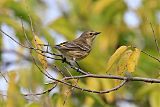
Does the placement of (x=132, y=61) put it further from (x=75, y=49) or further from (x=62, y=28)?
(x=62, y=28)

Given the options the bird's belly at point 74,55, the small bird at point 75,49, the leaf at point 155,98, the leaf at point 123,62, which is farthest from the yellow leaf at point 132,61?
the leaf at point 155,98

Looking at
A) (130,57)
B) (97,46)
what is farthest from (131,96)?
(130,57)

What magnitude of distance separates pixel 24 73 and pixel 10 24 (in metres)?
0.78

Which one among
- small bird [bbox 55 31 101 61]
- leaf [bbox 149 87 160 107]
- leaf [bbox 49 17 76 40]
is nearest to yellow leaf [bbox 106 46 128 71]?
small bird [bbox 55 31 101 61]

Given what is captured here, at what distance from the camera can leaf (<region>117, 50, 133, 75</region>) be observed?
5648mm

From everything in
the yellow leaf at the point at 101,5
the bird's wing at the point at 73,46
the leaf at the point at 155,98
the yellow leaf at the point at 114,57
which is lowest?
the leaf at the point at 155,98

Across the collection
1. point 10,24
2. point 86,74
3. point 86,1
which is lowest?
point 86,74

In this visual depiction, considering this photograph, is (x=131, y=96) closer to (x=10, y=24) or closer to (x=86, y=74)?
(x=10, y=24)

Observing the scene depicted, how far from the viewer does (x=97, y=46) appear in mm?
10500

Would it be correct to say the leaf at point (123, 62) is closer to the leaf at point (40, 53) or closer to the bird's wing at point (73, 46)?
the leaf at point (40, 53)

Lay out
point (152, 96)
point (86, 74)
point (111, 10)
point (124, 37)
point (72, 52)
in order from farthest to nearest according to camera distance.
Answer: point (124, 37) → point (111, 10) → point (152, 96) → point (72, 52) → point (86, 74)

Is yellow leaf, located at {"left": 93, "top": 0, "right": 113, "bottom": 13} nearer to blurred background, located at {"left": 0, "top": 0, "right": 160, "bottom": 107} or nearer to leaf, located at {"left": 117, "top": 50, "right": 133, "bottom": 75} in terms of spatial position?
blurred background, located at {"left": 0, "top": 0, "right": 160, "bottom": 107}

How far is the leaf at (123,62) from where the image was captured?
5648 mm

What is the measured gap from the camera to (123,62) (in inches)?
225
